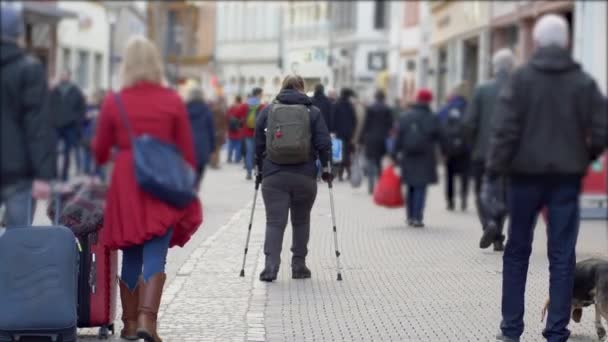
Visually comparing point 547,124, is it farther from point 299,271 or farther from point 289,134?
point 299,271

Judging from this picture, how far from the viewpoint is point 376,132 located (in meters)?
30.8

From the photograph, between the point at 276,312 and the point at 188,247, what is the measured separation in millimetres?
5381

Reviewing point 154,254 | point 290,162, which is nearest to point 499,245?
point 290,162

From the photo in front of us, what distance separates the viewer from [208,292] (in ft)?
45.1

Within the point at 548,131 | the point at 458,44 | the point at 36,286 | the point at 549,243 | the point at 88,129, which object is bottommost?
the point at 88,129

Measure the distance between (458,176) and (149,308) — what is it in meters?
16.4

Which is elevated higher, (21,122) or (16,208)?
(21,122)

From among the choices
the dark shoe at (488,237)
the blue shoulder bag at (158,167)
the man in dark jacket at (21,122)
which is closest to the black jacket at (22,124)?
the man in dark jacket at (21,122)

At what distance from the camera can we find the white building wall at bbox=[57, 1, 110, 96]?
5431cm

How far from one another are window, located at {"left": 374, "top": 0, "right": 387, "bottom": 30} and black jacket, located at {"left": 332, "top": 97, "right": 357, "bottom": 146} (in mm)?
49689

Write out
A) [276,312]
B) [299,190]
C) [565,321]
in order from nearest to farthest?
[565,321], [276,312], [299,190]

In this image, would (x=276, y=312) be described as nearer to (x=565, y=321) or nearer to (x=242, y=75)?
(x=565, y=321)

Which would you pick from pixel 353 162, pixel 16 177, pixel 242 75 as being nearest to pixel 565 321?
pixel 16 177

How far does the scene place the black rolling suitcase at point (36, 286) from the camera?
1016 centimetres
